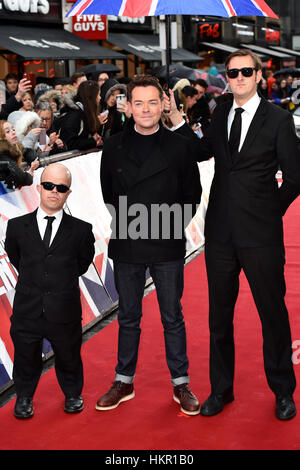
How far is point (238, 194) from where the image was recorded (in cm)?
429

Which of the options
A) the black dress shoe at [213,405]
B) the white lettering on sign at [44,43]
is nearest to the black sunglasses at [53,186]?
the black dress shoe at [213,405]

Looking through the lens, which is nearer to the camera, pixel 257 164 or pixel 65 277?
pixel 257 164

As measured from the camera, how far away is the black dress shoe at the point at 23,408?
4625 mm

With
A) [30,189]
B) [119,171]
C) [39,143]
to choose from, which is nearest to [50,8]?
[39,143]

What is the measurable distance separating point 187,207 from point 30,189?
2.06m

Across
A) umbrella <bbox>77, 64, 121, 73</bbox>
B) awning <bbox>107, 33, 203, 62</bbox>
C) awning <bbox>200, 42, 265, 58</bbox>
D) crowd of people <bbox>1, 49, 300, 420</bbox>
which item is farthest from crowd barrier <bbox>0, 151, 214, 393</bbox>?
awning <bbox>200, 42, 265, 58</bbox>

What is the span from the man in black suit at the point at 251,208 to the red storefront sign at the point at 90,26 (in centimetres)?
2027

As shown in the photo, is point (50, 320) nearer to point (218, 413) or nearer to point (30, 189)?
point (218, 413)

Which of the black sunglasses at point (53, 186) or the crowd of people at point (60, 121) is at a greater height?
the black sunglasses at point (53, 186)

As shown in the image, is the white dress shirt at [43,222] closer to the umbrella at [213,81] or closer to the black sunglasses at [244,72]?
the black sunglasses at [244,72]

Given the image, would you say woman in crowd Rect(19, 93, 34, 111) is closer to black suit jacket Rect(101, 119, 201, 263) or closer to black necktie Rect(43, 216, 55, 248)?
black suit jacket Rect(101, 119, 201, 263)

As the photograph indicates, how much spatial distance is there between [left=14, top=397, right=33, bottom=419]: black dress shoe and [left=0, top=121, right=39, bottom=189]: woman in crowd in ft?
6.17
